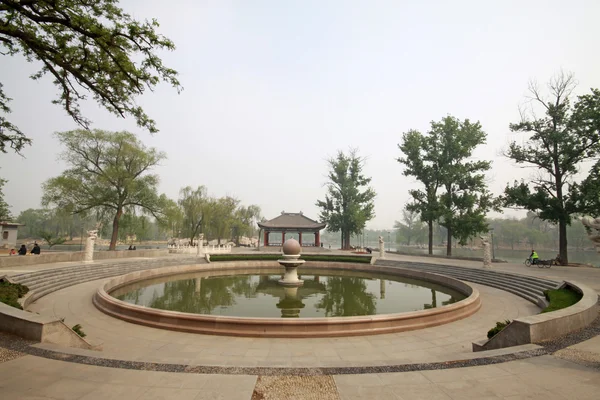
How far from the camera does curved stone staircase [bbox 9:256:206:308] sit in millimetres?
13133

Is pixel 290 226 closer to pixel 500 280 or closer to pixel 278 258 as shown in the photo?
pixel 278 258

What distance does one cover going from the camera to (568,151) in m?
22.1

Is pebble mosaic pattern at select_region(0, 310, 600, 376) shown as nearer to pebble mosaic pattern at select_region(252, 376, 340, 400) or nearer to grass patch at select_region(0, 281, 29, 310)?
pebble mosaic pattern at select_region(252, 376, 340, 400)

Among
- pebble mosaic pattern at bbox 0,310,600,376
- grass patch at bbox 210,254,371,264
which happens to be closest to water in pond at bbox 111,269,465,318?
grass patch at bbox 210,254,371,264

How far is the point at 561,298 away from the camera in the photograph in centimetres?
1053

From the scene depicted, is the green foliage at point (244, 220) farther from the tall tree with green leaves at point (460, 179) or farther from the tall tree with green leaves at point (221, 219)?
the tall tree with green leaves at point (460, 179)

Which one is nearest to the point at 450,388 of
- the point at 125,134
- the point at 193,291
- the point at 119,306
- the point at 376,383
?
the point at 376,383

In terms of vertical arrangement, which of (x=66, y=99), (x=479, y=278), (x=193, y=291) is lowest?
(x=193, y=291)

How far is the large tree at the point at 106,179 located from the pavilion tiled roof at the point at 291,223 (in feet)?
52.4

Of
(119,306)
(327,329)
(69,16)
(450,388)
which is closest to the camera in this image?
(450,388)

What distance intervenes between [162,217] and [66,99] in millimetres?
22413

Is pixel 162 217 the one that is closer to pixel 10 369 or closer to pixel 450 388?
pixel 10 369

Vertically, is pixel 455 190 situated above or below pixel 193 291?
above

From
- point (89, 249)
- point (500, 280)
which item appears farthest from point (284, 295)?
point (89, 249)
